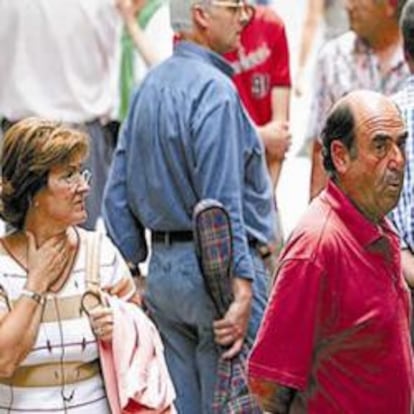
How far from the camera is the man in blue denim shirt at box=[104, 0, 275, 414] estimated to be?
444 cm

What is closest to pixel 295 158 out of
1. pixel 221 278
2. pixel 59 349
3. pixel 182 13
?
pixel 182 13

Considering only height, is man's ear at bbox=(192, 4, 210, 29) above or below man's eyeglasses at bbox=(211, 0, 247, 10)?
below

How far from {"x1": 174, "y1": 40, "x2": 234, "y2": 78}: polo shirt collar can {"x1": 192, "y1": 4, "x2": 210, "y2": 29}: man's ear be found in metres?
0.06

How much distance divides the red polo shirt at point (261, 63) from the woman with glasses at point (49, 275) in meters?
2.25

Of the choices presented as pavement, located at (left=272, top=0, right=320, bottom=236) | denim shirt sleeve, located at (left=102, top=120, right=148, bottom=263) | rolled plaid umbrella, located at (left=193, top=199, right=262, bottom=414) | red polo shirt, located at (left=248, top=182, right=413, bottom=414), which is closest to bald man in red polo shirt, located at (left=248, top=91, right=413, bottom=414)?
red polo shirt, located at (left=248, top=182, right=413, bottom=414)

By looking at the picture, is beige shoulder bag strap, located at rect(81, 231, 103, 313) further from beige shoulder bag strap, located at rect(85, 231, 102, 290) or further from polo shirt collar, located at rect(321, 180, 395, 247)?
polo shirt collar, located at rect(321, 180, 395, 247)

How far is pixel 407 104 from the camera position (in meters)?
4.13

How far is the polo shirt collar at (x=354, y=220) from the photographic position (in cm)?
331

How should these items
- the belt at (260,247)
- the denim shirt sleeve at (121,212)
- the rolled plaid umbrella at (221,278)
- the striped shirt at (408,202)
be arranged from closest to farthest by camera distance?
1. the striped shirt at (408,202)
2. the rolled plaid umbrella at (221,278)
3. the belt at (260,247)
4. the denim shirt sleeve at (121,212)

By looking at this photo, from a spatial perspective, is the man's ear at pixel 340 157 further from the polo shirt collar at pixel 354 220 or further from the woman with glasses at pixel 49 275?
the woman with glasses at pixel 49 275

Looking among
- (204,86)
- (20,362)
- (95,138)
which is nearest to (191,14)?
(204,86)

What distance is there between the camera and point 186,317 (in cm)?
457

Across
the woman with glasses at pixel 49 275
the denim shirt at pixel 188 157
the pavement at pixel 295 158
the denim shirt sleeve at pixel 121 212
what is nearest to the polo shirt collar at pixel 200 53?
the denim shirt at pixel 188 157

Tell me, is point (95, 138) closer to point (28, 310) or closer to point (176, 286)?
point (176, 286)
